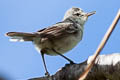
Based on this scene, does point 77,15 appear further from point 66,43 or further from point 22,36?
point 22,36

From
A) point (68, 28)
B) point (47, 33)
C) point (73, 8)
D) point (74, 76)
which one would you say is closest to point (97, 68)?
point (74, 76)

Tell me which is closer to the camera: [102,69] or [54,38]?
[102,69]

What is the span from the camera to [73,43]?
11.3 feet

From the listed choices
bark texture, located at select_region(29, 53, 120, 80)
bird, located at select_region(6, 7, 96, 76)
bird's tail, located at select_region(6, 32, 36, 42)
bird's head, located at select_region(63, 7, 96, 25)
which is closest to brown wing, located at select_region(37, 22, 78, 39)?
bird, located at select_region(6, 7, 96, 76)

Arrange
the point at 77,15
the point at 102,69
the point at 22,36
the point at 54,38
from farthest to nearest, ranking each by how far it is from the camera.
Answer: the point at 77,15 < the point at 54,38 < the point at 22,36 < the point at 102,69

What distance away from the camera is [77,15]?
14.3ft

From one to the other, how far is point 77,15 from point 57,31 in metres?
1.14

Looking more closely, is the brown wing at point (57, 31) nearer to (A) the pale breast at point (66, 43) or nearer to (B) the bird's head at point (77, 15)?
(A) the pale breast at point (66, 43)

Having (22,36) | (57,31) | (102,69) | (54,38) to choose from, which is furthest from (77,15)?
(102,69)

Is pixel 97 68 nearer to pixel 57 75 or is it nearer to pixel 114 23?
pixel 57 75

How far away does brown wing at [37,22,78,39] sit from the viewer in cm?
327

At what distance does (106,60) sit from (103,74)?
0.41 feet

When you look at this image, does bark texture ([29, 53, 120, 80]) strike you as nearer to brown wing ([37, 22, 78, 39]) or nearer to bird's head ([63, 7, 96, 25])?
brown wing ([37, 22, 78, 39])

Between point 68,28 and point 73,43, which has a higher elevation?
point 68,28
